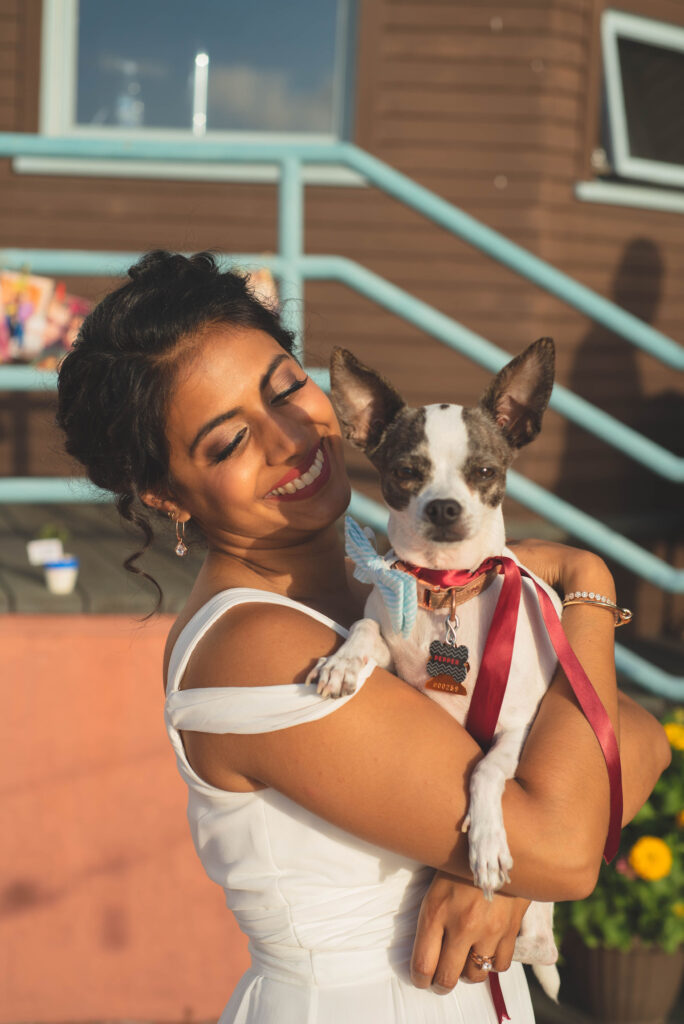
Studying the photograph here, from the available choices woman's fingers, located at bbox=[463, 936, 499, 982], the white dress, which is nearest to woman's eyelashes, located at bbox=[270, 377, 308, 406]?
the white dress

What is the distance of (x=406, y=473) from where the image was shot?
2092mm

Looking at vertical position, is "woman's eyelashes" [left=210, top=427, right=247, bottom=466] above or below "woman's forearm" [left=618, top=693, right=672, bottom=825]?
above

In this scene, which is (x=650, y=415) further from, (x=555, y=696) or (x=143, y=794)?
(x=555, y=696)

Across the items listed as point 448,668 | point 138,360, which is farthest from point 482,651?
point 138,360

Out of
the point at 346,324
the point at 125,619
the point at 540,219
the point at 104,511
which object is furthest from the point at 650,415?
the point at 125,619

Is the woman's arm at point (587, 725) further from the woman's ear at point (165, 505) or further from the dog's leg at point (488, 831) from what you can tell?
the woman's ear at point (165, 505)

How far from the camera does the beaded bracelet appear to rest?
5.75ft

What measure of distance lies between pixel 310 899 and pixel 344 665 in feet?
1.28

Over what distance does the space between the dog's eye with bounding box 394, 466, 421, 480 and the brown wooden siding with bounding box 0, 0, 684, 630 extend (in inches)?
168

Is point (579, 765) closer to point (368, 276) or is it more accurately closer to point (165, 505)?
point (165, 505)

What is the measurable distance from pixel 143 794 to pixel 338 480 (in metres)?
1.86

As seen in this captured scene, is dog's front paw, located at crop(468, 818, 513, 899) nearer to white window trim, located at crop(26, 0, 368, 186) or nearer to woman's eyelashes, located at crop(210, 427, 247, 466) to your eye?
woman's eyelashes, located at crop(210, 427, 247, 466)

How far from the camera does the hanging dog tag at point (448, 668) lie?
67.8 inches

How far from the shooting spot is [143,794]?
3.32 m
